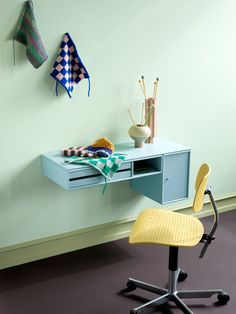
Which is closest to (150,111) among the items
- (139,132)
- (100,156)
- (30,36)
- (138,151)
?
(139,132)

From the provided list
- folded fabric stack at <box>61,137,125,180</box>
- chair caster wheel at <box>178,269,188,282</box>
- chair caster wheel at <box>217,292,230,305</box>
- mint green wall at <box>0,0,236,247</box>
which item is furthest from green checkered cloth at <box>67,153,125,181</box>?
chair caster wheel at <box>217,292,230,305</box>

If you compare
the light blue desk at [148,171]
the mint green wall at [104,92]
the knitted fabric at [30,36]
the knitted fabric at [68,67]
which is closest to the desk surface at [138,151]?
the light blue desk at [148,171]

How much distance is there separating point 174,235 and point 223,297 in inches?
23.6

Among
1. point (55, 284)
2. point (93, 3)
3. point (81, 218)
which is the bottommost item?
point (55, 284)

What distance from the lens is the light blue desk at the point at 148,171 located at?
2732 mm

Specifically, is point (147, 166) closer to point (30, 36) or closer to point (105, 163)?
point (105, 163)

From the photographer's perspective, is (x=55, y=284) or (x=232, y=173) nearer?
(x=55, y=284)

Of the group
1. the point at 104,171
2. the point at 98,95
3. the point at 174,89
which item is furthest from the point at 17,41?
the point at 174,89

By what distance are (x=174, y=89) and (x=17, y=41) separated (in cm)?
129

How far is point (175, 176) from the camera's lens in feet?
10.2

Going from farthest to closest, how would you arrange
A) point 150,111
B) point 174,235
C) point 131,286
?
point 150,111, point 131,286, point 174,235

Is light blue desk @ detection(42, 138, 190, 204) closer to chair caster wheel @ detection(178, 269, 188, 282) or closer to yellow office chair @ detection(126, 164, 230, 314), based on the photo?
yellow office chair @ detection(126, 164, 230, 314)

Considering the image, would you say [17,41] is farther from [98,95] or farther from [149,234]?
[149,234]

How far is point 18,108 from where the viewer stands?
9.23ft
